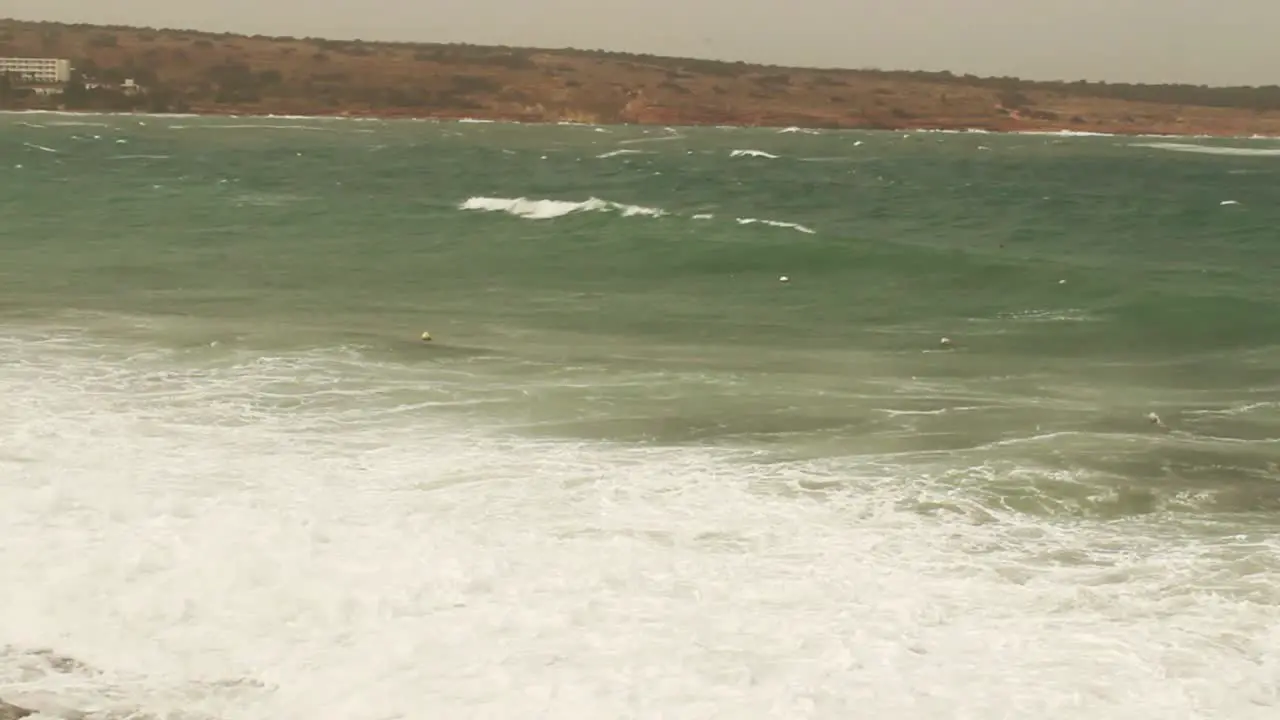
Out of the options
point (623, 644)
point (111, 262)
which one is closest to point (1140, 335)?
point (623, 644)

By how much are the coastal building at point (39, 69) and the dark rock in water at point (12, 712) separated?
118717 mm

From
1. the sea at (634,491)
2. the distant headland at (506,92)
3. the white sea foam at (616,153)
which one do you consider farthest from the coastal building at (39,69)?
the sea at (634,491)

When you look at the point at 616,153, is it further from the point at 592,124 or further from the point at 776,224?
the point at 592,124

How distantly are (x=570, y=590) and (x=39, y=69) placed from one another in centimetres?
12296

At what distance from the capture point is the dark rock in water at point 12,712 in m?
4.71

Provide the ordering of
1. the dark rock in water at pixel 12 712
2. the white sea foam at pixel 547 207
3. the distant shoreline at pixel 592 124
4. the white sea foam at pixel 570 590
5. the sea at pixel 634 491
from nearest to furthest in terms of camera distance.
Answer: the dark rock in water at pixel 12 712 → the white sea foam at pixel 570 590 → the sea at pixel 634 491 → the white sea foam at pixel 547 207 → the distant shoreline at pixel 592 124

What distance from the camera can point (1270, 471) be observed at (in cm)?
872

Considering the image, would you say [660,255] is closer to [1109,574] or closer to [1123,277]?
[1123,277]

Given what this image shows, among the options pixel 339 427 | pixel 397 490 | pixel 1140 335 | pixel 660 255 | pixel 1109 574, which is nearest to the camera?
pixel 1109 574

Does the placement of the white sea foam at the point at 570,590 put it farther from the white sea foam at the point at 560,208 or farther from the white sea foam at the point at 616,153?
the white sea foam at the point at 616,153

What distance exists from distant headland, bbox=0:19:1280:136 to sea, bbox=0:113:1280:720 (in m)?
97.1

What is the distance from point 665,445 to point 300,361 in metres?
4.34

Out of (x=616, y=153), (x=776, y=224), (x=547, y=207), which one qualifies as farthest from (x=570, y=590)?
(x=616, y=153)

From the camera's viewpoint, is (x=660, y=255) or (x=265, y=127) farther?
(x=265, y=127)
